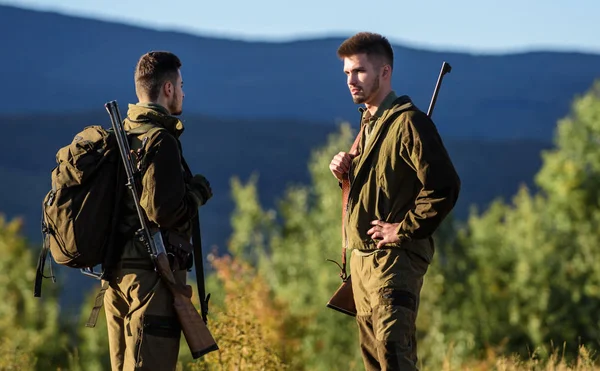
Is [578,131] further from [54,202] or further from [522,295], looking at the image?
[54,202]

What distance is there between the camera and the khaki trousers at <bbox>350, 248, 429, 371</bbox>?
4.56 meters

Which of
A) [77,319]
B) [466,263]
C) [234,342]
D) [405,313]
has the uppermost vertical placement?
[405,313]

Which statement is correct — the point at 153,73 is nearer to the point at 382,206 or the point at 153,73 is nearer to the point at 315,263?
the point at 382,206

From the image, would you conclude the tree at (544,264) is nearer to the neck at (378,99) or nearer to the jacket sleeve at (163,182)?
the neck at (378,99)

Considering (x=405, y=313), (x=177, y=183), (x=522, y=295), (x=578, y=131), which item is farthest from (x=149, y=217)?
(x=578, y=131)

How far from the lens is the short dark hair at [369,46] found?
4.90 m

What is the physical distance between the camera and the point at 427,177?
4559 mm

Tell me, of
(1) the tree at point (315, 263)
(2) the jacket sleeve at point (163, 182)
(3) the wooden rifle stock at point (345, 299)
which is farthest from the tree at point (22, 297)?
(2) the jacket sleeve at point (163, 182)

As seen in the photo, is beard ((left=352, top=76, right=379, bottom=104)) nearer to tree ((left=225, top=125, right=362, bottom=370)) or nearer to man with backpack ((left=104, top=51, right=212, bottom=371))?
man with backpack ((left=104, top=51, right=212, bottom=371))

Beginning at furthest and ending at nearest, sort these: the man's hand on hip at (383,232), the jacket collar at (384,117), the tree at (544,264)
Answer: the tree at (544,264)
the jacket collar at (384,117)
the man's hand on hip at (383,232)

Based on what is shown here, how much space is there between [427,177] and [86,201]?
1419 millimetres

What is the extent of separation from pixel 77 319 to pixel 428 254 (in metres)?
67.4

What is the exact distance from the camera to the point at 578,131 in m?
71.9

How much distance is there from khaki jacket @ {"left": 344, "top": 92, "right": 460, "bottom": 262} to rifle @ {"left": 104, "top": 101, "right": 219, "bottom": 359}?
2.50 feet
